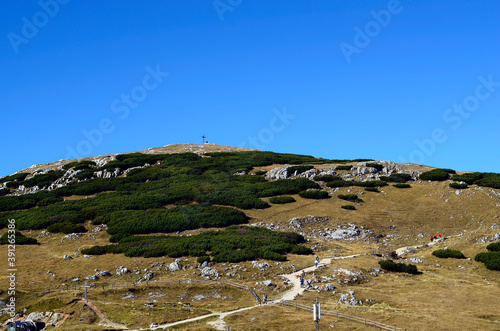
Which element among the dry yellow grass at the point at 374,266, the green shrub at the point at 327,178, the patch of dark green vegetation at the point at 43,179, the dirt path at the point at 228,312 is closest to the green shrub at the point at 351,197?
the dry yellow grass at the point at 374,266

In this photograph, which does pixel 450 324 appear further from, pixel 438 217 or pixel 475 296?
pixel 438 217

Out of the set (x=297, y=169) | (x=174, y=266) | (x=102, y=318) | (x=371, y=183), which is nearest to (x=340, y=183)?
(x=371, y=183)

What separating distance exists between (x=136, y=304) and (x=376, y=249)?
29356mm

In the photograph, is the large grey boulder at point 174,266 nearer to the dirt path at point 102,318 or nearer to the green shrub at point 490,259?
the dirt path at point 102,318

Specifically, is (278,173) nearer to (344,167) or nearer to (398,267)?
(344,167)

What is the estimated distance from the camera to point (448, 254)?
5109cm

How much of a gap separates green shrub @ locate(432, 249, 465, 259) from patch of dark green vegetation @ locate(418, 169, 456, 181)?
Answer: 27.8m

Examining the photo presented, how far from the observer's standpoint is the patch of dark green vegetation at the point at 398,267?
152 feet

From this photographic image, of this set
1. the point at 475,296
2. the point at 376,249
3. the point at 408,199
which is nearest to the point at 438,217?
the point at 408,199

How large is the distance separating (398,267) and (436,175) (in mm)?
35676

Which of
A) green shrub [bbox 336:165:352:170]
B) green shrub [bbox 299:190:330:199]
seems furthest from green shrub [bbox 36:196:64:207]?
green shrub [bbox 336:165:352:170]

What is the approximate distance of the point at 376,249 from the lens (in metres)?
54.6

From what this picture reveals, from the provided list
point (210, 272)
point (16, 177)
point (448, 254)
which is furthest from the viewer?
point (16, 177)

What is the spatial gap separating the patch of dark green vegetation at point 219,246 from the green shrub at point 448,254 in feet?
47.0
